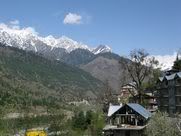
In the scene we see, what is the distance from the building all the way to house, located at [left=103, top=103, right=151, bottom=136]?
10694 mm

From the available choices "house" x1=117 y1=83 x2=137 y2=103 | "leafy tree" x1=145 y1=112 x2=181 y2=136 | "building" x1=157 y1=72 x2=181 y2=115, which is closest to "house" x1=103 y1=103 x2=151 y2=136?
"building" x1=157 y1=72 x2=181 y2=115

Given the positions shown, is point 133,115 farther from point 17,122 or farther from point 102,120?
point 17,122

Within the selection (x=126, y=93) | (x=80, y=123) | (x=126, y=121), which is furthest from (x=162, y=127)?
(x=126, y=93)

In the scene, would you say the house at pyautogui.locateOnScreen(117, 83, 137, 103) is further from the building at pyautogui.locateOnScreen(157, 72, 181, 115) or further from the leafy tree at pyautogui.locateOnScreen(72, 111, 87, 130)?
the leafy tree at pyautogui.locateOnScreen(72, 111, 87, 130)

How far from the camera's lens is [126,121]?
88000 mm

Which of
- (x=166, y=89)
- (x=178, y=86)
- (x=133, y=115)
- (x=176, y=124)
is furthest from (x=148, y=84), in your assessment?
(x=176, y=124)

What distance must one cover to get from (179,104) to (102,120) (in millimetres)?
17950

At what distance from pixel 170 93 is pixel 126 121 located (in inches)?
637

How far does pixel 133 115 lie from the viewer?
285ft

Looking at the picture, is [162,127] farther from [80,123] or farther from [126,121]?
[80,123]

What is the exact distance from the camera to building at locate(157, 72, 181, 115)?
94.1 metres

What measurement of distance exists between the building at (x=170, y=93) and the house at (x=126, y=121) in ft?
35.1

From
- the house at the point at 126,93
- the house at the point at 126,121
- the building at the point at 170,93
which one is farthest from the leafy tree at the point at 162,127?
the house at the point at 126,93

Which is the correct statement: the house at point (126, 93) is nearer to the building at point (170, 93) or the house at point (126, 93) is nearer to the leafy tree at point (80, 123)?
the building at point (170, 93)
